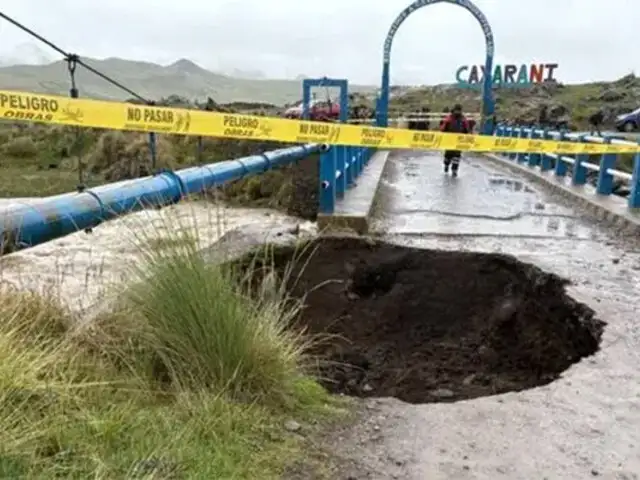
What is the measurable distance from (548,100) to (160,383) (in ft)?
195

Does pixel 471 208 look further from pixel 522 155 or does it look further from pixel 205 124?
pixel 522 155

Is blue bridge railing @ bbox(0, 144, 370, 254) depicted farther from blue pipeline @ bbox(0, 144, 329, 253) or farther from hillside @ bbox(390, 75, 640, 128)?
hillside @ bbox(390, 75, 640, 128)

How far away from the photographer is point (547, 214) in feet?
35.3

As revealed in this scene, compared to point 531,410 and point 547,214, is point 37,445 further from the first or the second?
point 547,214

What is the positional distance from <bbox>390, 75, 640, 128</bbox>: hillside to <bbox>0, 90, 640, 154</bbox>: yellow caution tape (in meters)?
31.4

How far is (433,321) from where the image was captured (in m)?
6.65

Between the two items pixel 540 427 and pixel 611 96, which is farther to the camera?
pixel 611 96

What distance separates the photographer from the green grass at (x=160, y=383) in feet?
8.41

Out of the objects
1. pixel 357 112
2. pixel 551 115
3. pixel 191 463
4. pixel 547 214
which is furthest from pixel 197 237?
pixel 551 115

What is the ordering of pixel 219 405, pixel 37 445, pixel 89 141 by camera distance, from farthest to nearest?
pixel 89 141 < pixel 219 405 < pixel 37 445

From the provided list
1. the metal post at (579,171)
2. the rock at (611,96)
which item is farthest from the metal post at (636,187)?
the rock at (611,96)

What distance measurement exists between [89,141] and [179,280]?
29252mm

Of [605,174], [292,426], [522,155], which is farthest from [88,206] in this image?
[522,155]

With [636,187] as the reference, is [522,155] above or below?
below
